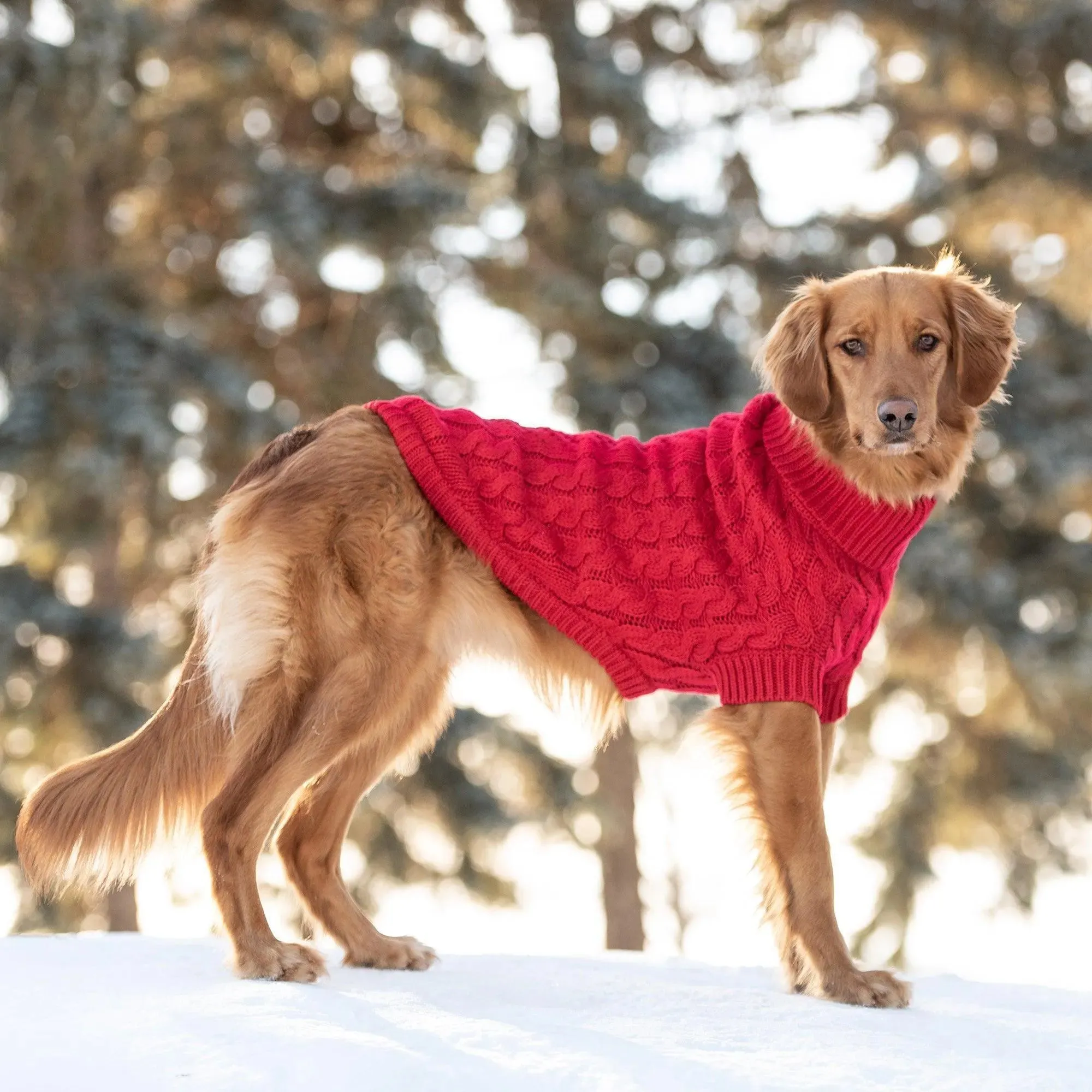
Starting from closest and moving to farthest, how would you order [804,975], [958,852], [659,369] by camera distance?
[804,975] → [659,369] → [958,852]

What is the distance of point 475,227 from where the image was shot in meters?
8.58

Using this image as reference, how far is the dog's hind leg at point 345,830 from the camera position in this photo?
3.75 meters

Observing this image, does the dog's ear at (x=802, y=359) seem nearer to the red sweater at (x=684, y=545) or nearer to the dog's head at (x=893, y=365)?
the dog's head at (x=893, y=365)

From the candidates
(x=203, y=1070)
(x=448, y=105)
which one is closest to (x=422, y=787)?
(x=448, y=105)

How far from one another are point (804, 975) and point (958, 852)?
748 cm

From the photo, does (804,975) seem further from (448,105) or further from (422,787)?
(448,105)

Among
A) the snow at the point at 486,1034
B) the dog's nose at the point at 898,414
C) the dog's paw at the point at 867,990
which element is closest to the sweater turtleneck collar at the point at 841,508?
the dog's nose at the point at 898,414

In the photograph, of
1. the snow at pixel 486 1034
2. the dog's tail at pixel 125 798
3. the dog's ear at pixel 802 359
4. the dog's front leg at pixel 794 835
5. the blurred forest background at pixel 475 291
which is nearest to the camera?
the snow at pixel 486 1034

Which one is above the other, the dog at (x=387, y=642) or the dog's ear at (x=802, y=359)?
the dog's ear at (x=802, y=359)

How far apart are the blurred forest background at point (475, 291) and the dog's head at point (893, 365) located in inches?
164

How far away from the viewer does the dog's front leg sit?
3.38 meters

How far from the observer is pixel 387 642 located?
3.52 m

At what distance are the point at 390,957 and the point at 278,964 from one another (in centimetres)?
51

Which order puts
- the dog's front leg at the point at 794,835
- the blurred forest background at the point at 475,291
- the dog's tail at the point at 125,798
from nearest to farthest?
the dog's front leg at the point at 794,835, the dog's tail at the point at 125,798, the blurred forest background at the point at 475,291
